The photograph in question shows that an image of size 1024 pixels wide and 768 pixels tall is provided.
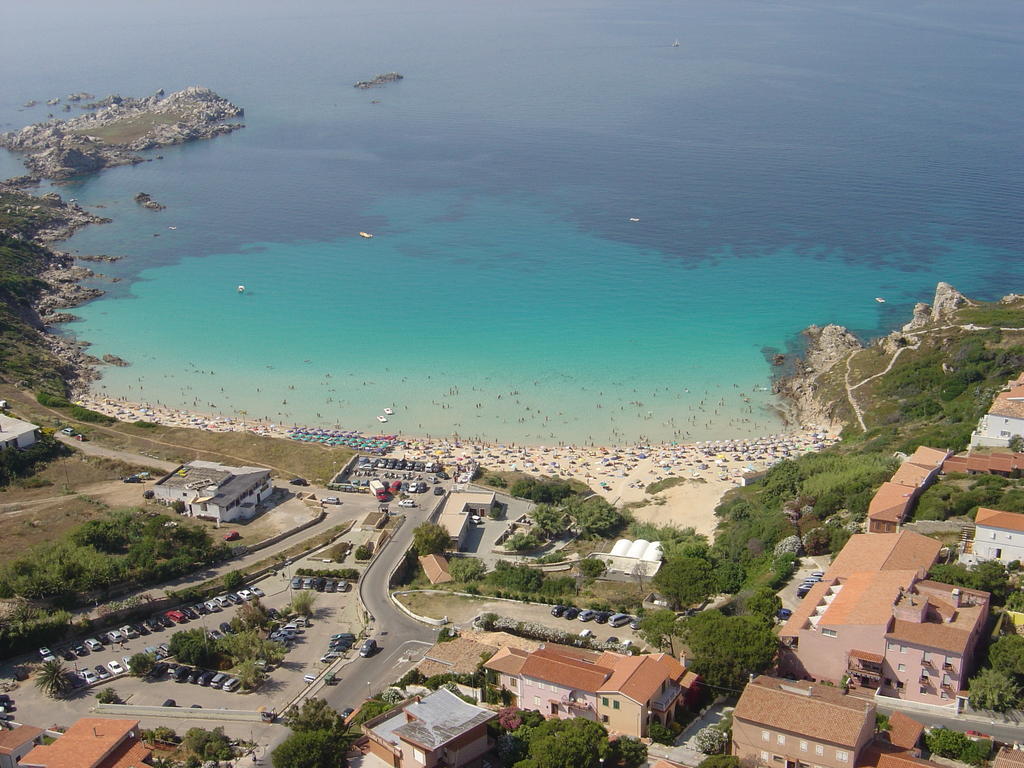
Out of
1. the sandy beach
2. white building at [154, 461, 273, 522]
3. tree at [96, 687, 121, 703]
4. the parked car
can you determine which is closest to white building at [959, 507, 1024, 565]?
the sandy beach

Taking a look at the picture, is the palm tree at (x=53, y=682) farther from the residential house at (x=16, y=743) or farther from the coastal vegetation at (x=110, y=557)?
the coastal vegetation at (x=110, y=557)

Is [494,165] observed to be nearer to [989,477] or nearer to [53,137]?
[53,137]

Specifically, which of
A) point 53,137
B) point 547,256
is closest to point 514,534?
point 547,256

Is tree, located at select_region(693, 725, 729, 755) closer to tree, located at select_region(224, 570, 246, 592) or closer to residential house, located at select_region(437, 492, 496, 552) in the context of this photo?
residential house, located at select_region(437, 492, 496, 552)

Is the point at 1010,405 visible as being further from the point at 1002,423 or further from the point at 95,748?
the point at 95,748

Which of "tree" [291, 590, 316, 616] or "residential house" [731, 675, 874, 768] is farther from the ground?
"residential house" [731, 675, 874, 768]

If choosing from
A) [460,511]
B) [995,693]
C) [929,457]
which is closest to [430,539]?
[460,511]
